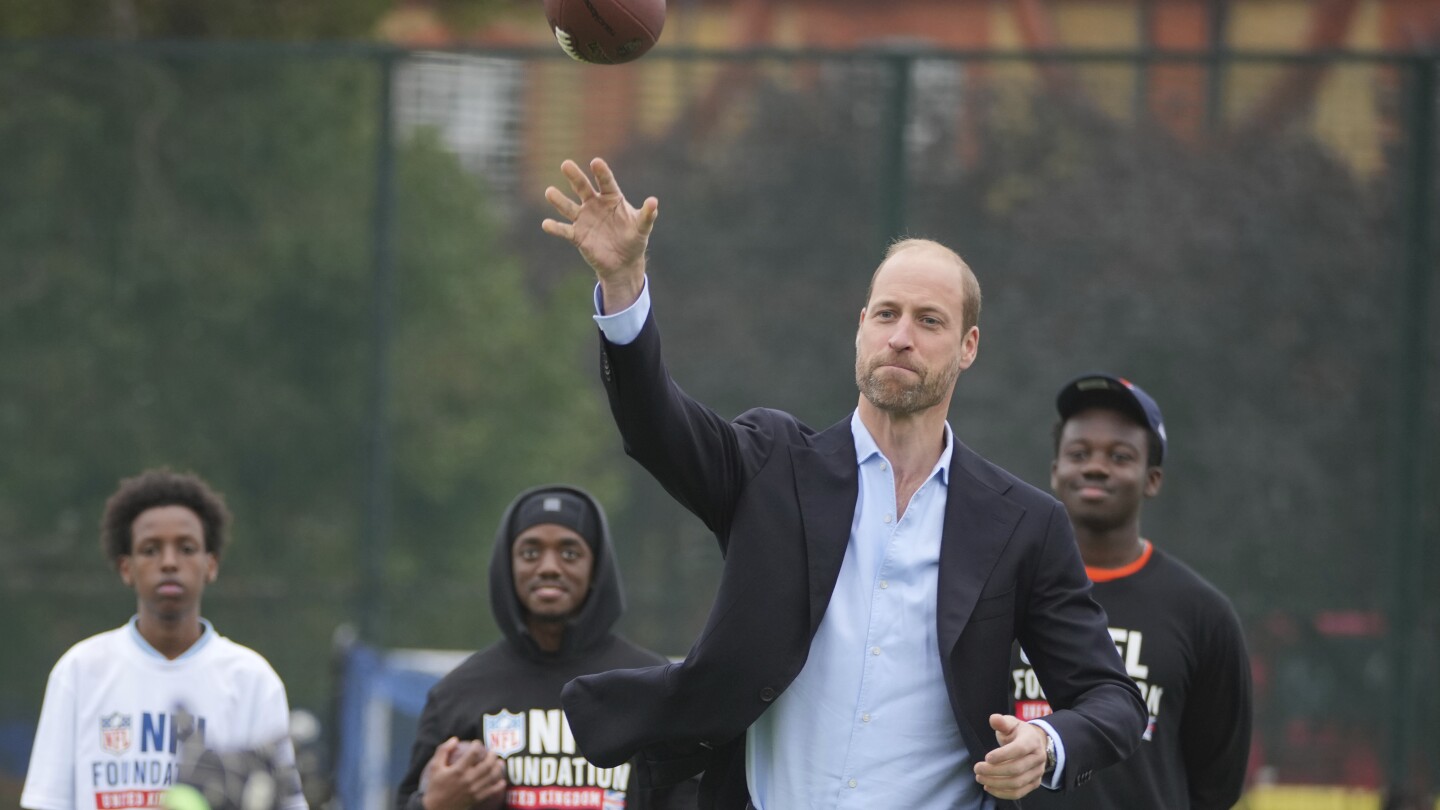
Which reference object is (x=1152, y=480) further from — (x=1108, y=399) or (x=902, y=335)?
(x=902, y=335)

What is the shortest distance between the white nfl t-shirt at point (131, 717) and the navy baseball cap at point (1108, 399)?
2425 millimetres

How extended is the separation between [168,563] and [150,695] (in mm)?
405

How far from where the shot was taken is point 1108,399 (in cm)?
506

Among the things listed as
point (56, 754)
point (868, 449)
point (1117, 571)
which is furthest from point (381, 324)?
point (868, 449)

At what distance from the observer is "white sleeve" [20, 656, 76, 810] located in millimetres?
5000

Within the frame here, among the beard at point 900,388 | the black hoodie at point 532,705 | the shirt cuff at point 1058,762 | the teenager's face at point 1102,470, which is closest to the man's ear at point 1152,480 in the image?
the teenager's face at point 1102,470

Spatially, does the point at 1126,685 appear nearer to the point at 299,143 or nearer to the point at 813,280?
the point at 813,280

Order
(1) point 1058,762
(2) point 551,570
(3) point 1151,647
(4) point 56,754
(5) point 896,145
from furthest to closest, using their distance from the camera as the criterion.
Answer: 1. (5) point 896,145
2. (2) point 551,570
3. (4) point 56,754
4. (3) point 1151,647
5. (1) point 1058,762

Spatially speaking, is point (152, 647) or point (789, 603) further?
point (152, 647)

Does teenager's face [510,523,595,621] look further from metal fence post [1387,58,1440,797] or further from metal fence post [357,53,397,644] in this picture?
metal fence post [1387,58,1440,797]

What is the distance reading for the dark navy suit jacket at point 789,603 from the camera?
10.9 feet

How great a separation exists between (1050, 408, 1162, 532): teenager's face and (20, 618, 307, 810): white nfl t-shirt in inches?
91.0

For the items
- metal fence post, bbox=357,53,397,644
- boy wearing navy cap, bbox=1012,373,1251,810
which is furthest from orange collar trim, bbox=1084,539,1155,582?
metal fence post, bbox=357,53,397,644

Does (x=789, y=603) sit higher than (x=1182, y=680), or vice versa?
(x=789, y=603)
